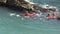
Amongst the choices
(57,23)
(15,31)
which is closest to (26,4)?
(57,23)

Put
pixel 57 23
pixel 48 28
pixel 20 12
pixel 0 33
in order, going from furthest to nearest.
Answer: pixel 20 12 < pixel 57 23 < pixel 48 28 < pixel 0 33

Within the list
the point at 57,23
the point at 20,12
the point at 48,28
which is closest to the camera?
the point at 48,28

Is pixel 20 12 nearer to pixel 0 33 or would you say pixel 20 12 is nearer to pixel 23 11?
pixel 23 11

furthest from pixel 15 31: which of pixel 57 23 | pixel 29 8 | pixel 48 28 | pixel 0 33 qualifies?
pixel 29 8

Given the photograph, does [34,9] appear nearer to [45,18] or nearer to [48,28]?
[45,18]

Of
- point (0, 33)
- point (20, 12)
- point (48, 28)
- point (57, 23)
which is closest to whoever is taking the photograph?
point (0, 33)

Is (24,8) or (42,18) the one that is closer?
(42,18)
